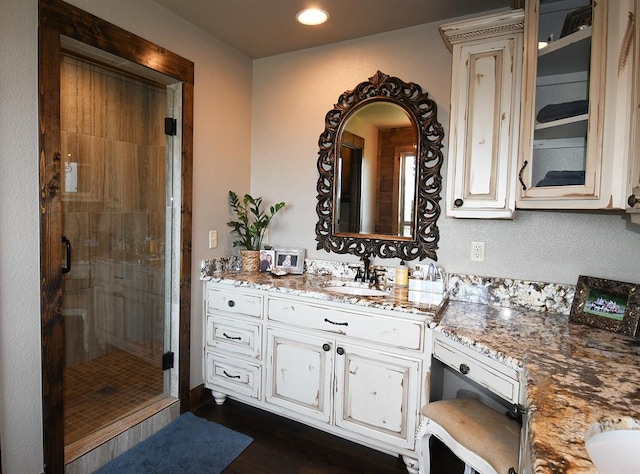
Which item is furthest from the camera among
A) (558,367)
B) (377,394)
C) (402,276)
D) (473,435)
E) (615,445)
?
(402,276)

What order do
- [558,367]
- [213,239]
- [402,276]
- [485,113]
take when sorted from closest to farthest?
[558,367] → [485,113] → [402,276] → [213,239]

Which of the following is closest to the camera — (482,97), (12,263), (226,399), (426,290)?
(12,263)

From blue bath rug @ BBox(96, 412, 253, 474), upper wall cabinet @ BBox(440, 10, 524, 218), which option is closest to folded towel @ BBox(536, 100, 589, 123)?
upper wall cabinet @ BBox(440, 10, 524, 218)

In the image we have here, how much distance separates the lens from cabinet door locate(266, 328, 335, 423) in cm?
206

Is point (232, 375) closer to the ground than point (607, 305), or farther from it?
closer to the ground

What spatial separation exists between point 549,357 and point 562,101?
1057 millimetres

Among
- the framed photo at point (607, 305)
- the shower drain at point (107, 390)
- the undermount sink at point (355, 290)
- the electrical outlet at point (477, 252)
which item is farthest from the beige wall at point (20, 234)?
the framed photo at point (607, 305)

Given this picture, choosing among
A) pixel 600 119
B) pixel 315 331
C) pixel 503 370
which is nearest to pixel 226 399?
pixel 315 331

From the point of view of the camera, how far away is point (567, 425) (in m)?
0.78

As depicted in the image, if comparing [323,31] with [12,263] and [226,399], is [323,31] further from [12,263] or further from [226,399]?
[226,399]

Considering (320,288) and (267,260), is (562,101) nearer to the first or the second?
(320,288)

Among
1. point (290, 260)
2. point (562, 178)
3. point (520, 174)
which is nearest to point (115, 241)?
point (290, 260)

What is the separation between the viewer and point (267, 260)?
265 centimetres

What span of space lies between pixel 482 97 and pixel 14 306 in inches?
92.4
